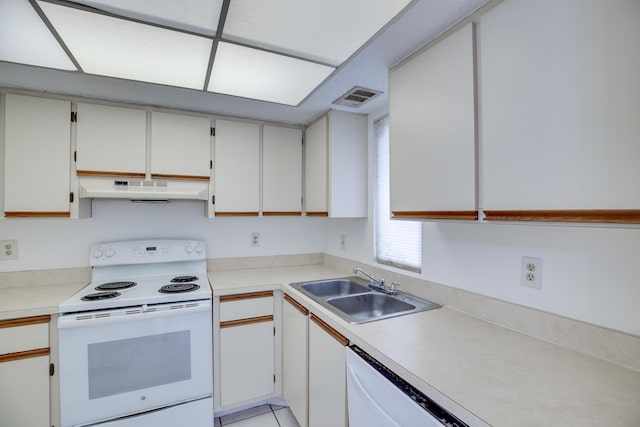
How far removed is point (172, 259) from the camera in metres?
2.32

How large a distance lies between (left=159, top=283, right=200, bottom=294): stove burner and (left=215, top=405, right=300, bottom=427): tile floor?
3.11 ft

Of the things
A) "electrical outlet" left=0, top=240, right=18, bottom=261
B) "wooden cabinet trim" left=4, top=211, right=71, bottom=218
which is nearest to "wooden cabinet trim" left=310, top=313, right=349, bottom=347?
"wooden cabinet trim" left=4, top=211, right=71, bottom=218

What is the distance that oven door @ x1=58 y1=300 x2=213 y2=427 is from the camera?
Answer: 1.64 m

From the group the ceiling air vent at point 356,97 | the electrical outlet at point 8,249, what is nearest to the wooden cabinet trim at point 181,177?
the electrical outlet at point 8,249

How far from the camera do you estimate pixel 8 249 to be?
2004mm

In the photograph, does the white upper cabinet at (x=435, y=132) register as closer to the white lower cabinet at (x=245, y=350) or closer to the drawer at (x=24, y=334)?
the white lower cabinet at (x=245, y=350)

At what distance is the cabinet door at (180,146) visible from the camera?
6.99 ft

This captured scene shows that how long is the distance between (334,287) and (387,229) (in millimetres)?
577

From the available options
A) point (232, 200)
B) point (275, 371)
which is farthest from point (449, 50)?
point (275, 371)

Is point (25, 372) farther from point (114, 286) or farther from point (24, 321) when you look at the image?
point (114, 286)

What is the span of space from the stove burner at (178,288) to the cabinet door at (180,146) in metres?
0.77

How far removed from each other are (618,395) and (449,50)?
1.28 meters

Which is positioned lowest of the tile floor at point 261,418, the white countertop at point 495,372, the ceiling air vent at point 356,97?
the tile floor at point 261,418

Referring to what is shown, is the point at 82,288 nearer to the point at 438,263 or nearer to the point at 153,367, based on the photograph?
the point at 153,367
